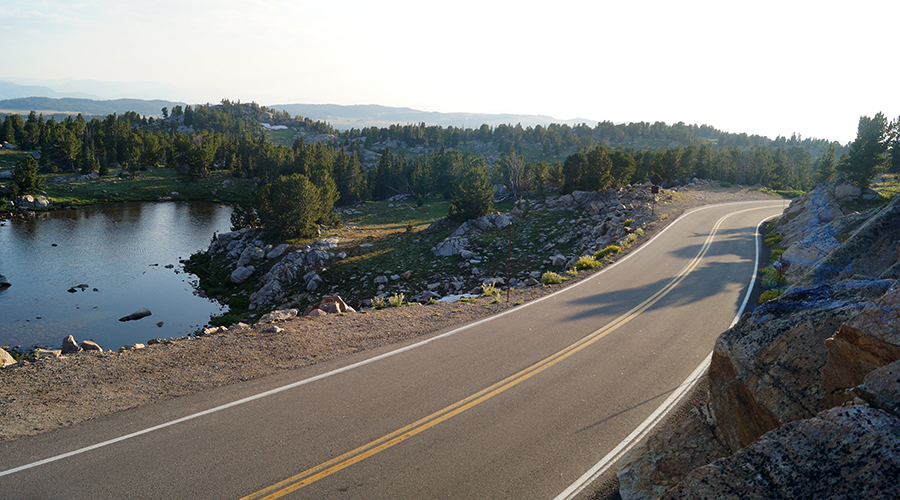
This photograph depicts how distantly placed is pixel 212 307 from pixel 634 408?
34.0 m

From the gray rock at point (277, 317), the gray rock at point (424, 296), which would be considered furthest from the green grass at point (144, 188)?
the gray rock at point (277, 317)

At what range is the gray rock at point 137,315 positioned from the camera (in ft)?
100

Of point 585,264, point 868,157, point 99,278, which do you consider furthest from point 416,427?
point 868,157

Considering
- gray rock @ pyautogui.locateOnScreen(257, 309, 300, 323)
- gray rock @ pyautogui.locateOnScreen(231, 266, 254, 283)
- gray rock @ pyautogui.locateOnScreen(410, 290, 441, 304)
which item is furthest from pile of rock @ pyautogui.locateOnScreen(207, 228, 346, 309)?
gray rock @ pyautogui.locateOnScreen(257, 309, 300, 323)

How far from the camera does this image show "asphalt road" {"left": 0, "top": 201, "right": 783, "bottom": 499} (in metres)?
8.19

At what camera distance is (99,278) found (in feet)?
128

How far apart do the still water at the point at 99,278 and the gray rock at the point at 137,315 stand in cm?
49

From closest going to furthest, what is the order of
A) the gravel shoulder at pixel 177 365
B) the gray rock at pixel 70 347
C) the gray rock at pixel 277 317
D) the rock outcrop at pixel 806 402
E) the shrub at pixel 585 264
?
the rock outcrop at pixel 806 402 → the gravel shoulder at pixel 177 365 → the gray rock at pixel 70 347 → the gray rock at pixel 277 317 → the shrub at pixel 585 264

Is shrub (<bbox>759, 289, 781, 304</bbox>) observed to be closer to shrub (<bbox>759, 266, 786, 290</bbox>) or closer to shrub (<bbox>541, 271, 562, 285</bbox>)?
shrub (<bbox>759, 266, 786, 290</bbox>)

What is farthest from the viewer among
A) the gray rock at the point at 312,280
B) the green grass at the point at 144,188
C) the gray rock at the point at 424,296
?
the green grass at the point at 144,188

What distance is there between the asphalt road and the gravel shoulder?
1.94 ft

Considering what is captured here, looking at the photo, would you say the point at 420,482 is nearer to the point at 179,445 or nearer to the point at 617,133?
the point at 179,445

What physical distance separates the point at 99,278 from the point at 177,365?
119ft

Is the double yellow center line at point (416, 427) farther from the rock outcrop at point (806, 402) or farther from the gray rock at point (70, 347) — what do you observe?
the gray rock at point (70, 347)
